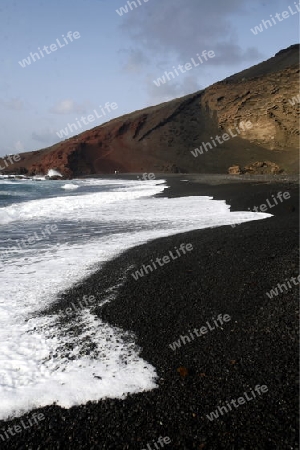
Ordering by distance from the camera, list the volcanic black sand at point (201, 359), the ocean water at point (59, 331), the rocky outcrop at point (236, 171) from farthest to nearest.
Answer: the rocky outcrop at point (236, 171)
the ocean water at point (59, 331)
the volcanic black sand at point (201, 359)

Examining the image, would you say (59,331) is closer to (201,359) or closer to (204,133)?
(201,359)

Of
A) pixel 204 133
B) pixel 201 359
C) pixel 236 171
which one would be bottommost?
pixel 236 171

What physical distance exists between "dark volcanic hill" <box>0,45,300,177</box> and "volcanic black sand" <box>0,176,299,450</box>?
4267 centimetres

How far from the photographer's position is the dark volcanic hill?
1909 inches

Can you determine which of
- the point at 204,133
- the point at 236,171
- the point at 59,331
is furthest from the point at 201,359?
the point at 204,133

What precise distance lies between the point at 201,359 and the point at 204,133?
61.0 m

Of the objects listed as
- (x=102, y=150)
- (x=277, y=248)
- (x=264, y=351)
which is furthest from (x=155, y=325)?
(x=102, y=150)

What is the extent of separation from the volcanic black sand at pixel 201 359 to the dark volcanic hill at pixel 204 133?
42674 mm

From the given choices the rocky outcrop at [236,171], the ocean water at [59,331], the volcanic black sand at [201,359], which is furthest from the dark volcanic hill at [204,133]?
the volcanic black sand at [201,359]

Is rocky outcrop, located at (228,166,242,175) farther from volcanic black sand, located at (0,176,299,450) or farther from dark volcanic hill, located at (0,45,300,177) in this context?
volcanic black sand, located at (0,176,299,450)

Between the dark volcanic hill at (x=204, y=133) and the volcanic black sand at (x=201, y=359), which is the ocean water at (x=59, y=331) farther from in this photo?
the dark volcanic hill at (x=204, y=133)

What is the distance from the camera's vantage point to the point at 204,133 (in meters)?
61.0

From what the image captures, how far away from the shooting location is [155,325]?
4.91 metres

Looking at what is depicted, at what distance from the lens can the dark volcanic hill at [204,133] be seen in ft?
159
